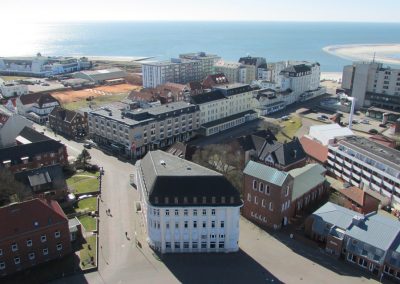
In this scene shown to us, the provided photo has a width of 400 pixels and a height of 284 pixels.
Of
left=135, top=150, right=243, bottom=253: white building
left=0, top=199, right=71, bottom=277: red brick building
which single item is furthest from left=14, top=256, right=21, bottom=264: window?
left=135, top=150, right=243, bottom=253: white building

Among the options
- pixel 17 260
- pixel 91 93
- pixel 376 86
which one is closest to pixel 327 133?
pixel 376 86

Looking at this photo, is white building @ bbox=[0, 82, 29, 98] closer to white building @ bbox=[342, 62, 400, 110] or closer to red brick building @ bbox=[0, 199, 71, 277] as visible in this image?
red brick building @ bbox=[0, 199, 71, 277]

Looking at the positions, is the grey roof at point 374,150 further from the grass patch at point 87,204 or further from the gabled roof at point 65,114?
the gabled roof at point 65,114

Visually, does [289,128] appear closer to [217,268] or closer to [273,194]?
[273,194]

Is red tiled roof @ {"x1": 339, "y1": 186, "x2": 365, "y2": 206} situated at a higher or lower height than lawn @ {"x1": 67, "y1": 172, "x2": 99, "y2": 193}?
higher

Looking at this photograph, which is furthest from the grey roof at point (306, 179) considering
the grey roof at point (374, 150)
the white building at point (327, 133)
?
the white building at point (327, 133)
